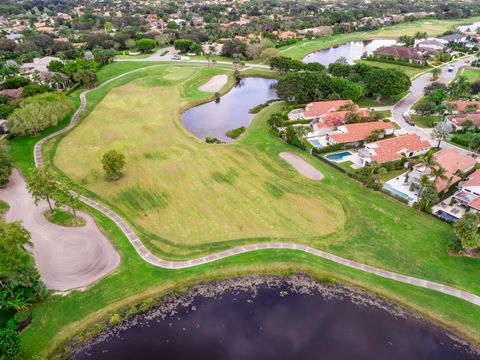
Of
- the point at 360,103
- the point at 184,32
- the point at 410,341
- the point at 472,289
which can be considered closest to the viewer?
the point at 410,341

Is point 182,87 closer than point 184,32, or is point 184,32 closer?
point 182,87

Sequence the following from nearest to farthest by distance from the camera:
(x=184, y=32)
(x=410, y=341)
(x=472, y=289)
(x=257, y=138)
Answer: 1. (x=410, y=341)
2. (x=472, y=289)
3. (x=257, y=138)
4. (x=184, y=32)

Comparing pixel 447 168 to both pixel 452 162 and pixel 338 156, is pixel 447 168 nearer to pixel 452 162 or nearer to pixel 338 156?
pixel 452 162

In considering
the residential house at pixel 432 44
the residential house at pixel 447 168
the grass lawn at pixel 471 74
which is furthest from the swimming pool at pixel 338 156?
the residential house at pixel 432 44

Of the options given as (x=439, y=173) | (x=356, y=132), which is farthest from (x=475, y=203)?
(x=356, y=132)

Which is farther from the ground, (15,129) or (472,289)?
(15,129)

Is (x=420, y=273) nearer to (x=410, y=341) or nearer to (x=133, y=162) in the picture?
(x=410, y=341)

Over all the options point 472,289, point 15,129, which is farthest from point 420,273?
point 15,129

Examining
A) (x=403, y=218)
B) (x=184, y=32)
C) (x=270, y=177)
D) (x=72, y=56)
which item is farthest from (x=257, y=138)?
(x=184, y=32)

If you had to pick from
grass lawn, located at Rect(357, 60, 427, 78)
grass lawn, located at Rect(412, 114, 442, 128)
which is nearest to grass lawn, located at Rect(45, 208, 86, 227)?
grass lawn, located at Rect(412, 114, 442, 128)
